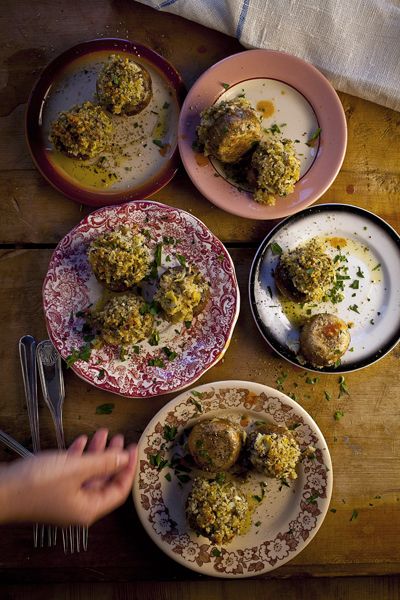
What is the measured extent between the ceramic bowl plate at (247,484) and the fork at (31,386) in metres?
0.49

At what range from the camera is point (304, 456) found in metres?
2.76

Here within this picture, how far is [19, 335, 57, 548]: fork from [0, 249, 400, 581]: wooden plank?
0.19 feet

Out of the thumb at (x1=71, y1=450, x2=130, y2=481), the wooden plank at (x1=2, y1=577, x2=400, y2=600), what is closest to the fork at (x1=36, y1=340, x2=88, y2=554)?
the wooden plank at (x1=2, y1=577, x2=400, y2=600)

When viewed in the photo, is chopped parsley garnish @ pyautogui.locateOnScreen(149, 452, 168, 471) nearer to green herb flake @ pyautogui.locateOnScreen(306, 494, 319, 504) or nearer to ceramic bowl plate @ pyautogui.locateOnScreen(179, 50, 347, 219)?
green herb flake @ pyautogui.locateOnScreen(306, 494, 319, 504)

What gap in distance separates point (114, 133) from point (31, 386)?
1248 millimetres

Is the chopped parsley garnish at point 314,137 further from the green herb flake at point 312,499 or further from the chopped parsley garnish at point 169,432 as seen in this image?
the green herb flake at point 312,499

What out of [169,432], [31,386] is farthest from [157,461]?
[31,386]

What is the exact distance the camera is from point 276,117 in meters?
2.86

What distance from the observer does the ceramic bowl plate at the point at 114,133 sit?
2.79 metres

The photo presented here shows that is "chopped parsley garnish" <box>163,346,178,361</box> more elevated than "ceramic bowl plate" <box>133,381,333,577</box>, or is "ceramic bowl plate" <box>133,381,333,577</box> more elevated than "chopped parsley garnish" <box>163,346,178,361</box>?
"chopped parsley garnish" <box>163,346,178,361</box>

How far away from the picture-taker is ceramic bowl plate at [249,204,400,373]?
2787mm

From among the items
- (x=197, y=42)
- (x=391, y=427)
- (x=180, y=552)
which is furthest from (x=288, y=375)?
(x=197, y=42)

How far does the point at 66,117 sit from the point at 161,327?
102 cm

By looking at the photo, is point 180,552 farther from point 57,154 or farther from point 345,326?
point 57,154
